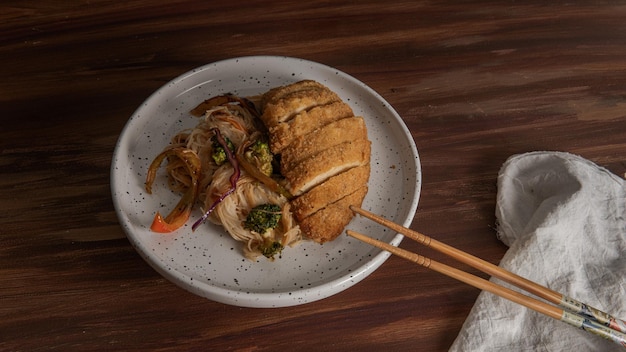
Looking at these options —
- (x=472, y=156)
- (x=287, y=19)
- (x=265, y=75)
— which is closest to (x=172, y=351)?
(x=265, y=75)

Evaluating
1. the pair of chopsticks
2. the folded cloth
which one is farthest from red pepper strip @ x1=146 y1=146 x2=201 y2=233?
the folded cloth

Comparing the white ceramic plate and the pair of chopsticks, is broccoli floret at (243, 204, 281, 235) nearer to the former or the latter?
the white ceramic plate

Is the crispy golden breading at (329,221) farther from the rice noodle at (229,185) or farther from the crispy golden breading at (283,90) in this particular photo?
the crispy golden breading at (283,90)

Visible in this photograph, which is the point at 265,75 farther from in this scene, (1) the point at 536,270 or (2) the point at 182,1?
(1) the point at 536,270

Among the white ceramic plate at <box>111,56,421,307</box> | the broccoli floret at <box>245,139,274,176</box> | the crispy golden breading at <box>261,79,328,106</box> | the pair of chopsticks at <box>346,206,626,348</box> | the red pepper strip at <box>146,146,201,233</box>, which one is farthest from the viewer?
the crispy golden breading at <box>261,79,328,106</box>

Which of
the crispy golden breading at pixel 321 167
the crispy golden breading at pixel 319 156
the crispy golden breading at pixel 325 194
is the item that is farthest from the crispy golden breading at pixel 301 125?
the crispy golden breading at pixel 325 194

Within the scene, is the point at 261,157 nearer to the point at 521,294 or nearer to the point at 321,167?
the point at 321,167
